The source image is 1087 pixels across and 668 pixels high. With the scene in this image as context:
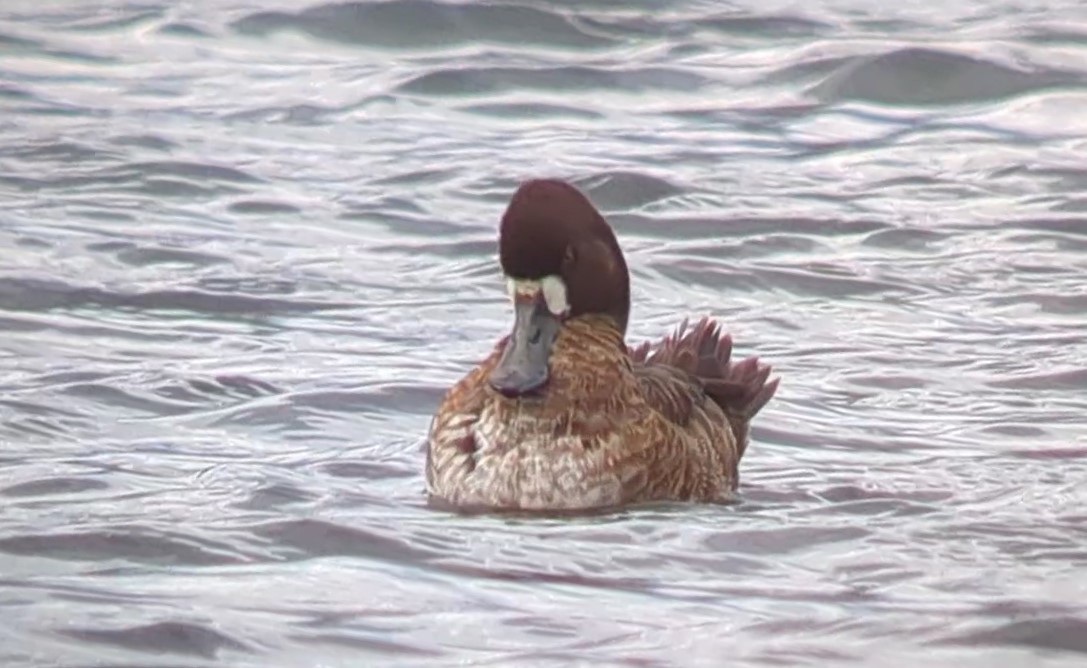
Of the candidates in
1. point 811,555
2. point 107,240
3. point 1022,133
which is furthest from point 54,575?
point 1022,133

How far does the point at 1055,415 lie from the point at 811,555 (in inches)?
104

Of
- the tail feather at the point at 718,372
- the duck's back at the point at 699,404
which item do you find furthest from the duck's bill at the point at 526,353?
the tail feather at the point at 718,372

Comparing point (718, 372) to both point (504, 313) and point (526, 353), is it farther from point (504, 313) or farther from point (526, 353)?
point (504, 313)

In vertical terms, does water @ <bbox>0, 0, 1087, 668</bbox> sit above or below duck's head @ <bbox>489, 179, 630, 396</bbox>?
below

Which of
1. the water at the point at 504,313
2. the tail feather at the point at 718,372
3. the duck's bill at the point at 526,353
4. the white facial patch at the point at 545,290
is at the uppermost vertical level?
the white facial patch at the point at 545,290

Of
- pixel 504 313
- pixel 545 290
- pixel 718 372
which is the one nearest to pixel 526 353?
pixel 545 290

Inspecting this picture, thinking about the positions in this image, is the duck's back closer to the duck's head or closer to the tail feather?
the tail feather

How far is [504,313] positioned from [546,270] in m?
3.68

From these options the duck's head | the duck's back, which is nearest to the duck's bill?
the duck's head

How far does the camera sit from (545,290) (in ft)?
34.8

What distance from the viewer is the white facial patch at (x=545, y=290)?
34.6 feet

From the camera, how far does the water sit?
351 inches

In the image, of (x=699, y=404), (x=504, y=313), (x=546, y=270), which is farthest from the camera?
(x=504, y=313)

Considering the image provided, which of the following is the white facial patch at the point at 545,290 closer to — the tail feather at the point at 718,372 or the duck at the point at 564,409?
the duck at the point at 564,409
